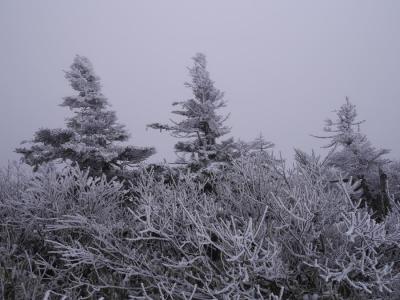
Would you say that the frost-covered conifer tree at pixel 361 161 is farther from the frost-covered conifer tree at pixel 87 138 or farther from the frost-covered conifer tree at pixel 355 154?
→ the frost-covered conifer tree at pixel 87 138

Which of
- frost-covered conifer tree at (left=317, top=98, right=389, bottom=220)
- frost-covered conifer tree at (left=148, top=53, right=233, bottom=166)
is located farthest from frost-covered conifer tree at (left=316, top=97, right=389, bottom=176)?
frost-covered conifer tree at (left=148, top=53, right=233, bottom=166)

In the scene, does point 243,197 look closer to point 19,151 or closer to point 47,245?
point 47,245

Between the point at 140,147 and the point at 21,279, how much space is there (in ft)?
30.0

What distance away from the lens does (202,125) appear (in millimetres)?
15141

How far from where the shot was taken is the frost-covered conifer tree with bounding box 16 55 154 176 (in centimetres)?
1311

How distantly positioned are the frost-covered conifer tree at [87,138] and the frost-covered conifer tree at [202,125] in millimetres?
1989

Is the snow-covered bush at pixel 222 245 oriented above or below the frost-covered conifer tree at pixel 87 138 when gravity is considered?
below

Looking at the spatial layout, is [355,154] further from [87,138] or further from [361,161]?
[87,138]

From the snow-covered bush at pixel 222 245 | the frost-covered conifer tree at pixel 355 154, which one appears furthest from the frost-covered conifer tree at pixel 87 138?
the frost-covered conifer tree at pixel 355 154

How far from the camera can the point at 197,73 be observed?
15953 mm

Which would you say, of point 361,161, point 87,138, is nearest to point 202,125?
point 87,138

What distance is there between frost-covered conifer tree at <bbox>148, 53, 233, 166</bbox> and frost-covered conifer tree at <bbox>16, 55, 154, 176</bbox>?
6.53ft

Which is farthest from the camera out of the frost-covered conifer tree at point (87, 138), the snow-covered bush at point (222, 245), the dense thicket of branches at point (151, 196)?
the frost-covered conifer tree at point (87, 138)

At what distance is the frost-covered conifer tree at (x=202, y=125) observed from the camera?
14.3 m
